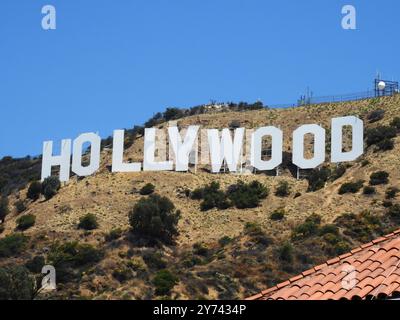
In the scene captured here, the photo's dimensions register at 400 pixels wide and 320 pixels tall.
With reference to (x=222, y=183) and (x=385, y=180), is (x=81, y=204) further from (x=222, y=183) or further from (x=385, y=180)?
(x=385, y=180)

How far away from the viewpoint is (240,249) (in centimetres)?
6638

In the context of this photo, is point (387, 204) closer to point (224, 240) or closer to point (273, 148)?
point (224, 240)

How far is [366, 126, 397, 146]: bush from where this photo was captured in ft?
278

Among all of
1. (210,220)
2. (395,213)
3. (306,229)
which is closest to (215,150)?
(210,220)

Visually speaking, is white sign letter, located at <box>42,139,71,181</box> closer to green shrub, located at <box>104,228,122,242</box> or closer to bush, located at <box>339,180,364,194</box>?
green shrub, located at <box>104,228,122,242</box>

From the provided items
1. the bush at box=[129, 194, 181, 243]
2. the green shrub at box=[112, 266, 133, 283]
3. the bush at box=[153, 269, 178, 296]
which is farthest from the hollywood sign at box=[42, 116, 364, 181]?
the bush at box=[153, 269, 178, 296]

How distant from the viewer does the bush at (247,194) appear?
7850cm

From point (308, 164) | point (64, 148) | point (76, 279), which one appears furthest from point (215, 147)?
point (76, 279)

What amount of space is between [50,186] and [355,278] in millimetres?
74000

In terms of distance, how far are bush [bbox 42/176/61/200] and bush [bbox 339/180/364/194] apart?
2776cm

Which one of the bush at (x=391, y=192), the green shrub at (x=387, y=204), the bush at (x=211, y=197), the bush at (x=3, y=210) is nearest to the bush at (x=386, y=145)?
the bush at (x=391, y=192)

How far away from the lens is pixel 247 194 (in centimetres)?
7988

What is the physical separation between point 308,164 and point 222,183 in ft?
27.8

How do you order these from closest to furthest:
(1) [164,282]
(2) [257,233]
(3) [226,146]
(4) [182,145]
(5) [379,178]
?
(1) [164,282] < (2) [257,233] < (5) [379,178] < (3) [226,146] < (4) [182,145]
